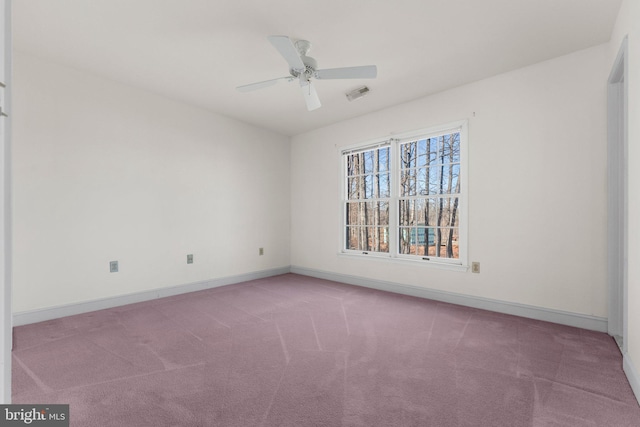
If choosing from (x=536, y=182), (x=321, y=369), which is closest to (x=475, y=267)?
(x=536, y=182)

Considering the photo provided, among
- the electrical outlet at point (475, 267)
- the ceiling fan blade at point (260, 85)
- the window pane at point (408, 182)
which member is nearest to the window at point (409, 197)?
the window pane at point (408, 182)

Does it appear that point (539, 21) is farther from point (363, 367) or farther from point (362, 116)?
point (363, 367)

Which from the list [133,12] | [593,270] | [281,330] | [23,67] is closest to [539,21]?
[593,270]

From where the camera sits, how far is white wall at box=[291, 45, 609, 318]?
2729mm

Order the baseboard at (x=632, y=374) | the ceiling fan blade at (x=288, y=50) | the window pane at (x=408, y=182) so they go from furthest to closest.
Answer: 1. the window pane at (x=408, y=182)
2. the ceiling fan blade at (x=288, y=50)
3. the baseboard at (x=632, y=374)

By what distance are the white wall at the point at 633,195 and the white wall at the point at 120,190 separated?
14.3 ft

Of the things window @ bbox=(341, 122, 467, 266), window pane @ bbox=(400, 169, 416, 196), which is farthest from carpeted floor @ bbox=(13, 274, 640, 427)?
window pane @ bbox=(400, 169, 416, 196)

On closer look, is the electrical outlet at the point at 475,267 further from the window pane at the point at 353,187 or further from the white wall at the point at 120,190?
the white wall at the point at 120,190

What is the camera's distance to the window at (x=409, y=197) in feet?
12.1

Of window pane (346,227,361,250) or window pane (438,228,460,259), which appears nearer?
window pane (438,228,460,259)

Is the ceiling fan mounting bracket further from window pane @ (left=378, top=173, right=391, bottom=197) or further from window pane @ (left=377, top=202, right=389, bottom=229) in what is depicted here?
window pane @ (left=377, top=202, right=389, bottom=229)

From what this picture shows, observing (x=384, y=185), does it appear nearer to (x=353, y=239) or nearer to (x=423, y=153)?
(x=423, y=153)

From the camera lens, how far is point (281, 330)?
2.74 meters

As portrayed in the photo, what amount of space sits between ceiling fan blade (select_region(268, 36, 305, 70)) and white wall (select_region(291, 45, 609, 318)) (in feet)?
6.79
